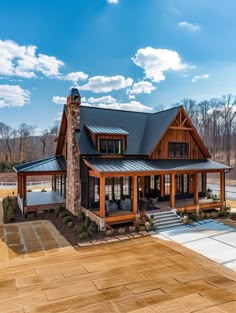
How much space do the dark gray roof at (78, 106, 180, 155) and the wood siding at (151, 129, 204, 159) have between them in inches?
23.4

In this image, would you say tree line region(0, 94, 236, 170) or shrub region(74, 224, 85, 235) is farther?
tree line region(0, 94, 236, 170)

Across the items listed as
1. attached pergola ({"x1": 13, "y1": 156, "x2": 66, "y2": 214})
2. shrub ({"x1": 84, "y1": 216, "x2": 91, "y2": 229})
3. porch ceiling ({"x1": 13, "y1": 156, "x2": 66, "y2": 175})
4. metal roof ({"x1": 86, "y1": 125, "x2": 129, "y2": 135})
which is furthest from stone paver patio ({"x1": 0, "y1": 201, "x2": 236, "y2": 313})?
metal roof ({"x1": 86, "y1": 125, "x2": 129, "y2": 135})

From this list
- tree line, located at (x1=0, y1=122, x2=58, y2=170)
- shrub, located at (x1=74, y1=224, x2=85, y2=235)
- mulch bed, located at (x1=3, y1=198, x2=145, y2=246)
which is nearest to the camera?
mulch bed, located at (x1=3, y1=198, x2=145, y2=246)

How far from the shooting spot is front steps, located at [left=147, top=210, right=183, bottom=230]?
12.8 meters

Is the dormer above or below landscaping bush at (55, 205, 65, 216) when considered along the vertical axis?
above

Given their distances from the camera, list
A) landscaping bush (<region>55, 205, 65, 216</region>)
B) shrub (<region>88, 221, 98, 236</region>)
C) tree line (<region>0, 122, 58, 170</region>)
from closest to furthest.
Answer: shrub (<region>88, 221, 98, 236</region>) < landscaping bush (<region>55, 205, 65, 216</region>) < tree line (<region>0, 122, 58, 170</region>)

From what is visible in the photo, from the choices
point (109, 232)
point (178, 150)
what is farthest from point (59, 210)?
point (178, 150)

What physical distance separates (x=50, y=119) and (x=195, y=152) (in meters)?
48.5

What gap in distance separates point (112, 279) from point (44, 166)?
10198 mm

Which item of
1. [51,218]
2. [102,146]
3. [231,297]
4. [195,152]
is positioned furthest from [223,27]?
[51,218]

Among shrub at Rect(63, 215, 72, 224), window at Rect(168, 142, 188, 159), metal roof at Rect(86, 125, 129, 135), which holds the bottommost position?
shrub at Rect(63, 215, 72, 224)

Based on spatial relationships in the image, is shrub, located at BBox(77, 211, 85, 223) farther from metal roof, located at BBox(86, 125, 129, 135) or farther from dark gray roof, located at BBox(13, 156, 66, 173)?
metal roof, located at BBox(86, 125, 129, 135)

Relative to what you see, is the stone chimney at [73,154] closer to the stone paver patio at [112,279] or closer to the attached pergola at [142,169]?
the attached pergola at [142,169]

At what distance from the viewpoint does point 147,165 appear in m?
14.3
